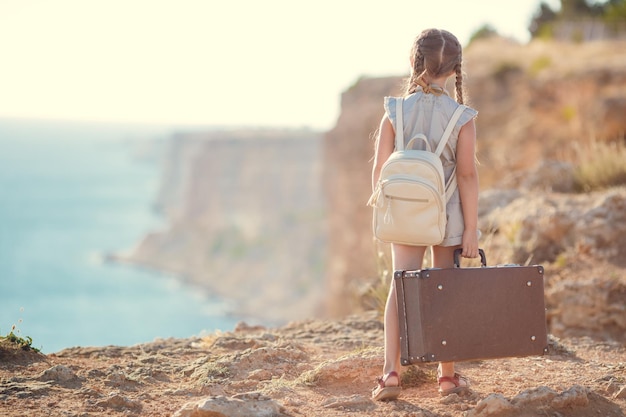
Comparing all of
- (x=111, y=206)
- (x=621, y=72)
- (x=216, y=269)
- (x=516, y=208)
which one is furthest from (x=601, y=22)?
(x=111, y=206)

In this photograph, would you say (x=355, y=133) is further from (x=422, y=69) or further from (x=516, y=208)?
(x=422, y=69)

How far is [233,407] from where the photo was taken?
3.48 meters

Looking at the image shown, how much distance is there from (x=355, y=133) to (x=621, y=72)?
30.4ft

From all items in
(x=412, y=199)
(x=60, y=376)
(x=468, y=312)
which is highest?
(x=412, y=199)

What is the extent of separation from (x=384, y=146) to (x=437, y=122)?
10.4 inches

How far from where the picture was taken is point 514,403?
374 centimetres

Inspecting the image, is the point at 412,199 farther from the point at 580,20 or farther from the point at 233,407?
the point at 580,20

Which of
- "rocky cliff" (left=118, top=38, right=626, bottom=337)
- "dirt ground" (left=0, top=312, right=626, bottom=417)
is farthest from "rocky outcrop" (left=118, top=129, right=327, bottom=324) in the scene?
"dirt ground" (left=0, top=312, right=626, bottom=417)

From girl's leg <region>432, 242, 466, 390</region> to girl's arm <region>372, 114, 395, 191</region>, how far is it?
44cm

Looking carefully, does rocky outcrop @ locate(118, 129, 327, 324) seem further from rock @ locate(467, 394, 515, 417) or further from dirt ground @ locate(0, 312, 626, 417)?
rock @ locate(467, 394, 515, 417)

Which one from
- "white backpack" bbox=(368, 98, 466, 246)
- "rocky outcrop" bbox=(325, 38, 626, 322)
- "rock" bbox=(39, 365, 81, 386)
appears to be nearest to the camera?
"white backpack" bbox=(368, 98, 466, 246)

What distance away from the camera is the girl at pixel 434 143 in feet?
12.5

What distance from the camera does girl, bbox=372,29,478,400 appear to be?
3.82 metres

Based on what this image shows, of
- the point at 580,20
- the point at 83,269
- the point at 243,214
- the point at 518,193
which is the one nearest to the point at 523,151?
the point at 518,193
